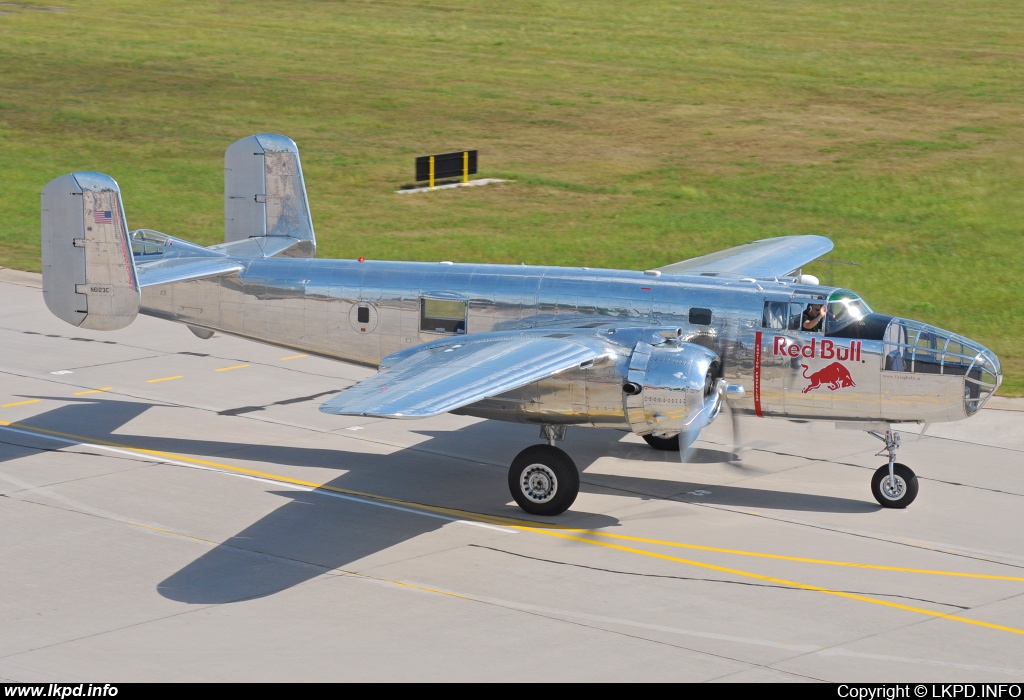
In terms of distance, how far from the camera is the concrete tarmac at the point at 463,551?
14102 millimetres

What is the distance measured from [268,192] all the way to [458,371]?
312 inches

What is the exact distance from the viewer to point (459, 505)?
748 inches

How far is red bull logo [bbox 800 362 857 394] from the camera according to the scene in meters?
18.9

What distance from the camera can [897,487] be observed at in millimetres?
19109

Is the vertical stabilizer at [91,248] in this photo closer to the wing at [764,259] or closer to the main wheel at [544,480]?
the main wheel at [544,480]

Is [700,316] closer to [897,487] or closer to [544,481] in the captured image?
[544,481]

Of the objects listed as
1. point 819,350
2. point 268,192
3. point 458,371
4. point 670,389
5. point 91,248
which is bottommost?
point 670,389

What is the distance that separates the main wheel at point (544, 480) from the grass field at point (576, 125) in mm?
11595

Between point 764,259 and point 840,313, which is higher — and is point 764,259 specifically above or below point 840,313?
above

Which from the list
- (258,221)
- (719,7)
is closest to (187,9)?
(719,7)

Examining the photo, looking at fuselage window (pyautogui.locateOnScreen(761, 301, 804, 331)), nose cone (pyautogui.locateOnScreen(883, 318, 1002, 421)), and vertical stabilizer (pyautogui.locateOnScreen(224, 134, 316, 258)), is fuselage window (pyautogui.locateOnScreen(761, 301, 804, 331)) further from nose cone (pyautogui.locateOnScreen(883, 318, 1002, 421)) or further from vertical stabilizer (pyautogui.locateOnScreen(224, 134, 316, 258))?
vertical stabilizer (pyautogui.locateOnScreen(224, 134, 316, 258))

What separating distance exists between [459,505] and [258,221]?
762 centimetres

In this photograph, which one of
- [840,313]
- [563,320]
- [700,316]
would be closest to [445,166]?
[563,320]

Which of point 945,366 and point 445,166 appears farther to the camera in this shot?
point 445,166
